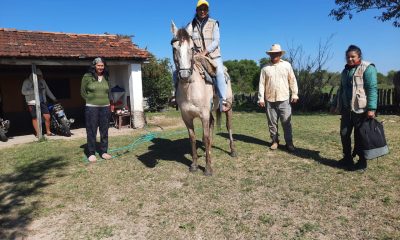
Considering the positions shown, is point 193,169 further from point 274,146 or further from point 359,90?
point 359,90

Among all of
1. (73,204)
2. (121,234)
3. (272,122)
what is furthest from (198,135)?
(121,234)

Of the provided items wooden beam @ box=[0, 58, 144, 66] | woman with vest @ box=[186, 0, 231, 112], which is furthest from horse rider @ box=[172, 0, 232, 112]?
wooden beam @ box=[0, 58, 144, 66]

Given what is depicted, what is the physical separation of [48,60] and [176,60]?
21.2 ft

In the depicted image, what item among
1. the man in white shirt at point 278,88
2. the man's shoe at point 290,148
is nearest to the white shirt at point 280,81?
the man in white shirt at point 278,88

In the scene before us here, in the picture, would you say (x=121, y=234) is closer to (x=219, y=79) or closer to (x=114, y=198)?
(x=114, y=198)

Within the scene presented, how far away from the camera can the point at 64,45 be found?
1031cm

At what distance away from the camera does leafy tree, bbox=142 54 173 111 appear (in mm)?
18656

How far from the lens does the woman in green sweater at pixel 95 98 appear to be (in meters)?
6.19

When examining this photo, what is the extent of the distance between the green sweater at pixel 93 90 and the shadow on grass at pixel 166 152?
1.41 metres

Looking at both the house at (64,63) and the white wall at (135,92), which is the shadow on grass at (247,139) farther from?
the house at (64,63)

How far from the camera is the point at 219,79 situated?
5.57 m

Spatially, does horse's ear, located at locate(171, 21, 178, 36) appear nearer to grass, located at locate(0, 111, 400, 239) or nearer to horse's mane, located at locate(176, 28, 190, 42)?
horse's mane, located at locate(176, 28, 190, 42)

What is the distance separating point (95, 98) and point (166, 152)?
1.87 meters

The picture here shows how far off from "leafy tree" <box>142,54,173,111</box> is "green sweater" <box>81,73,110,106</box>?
12205mm
